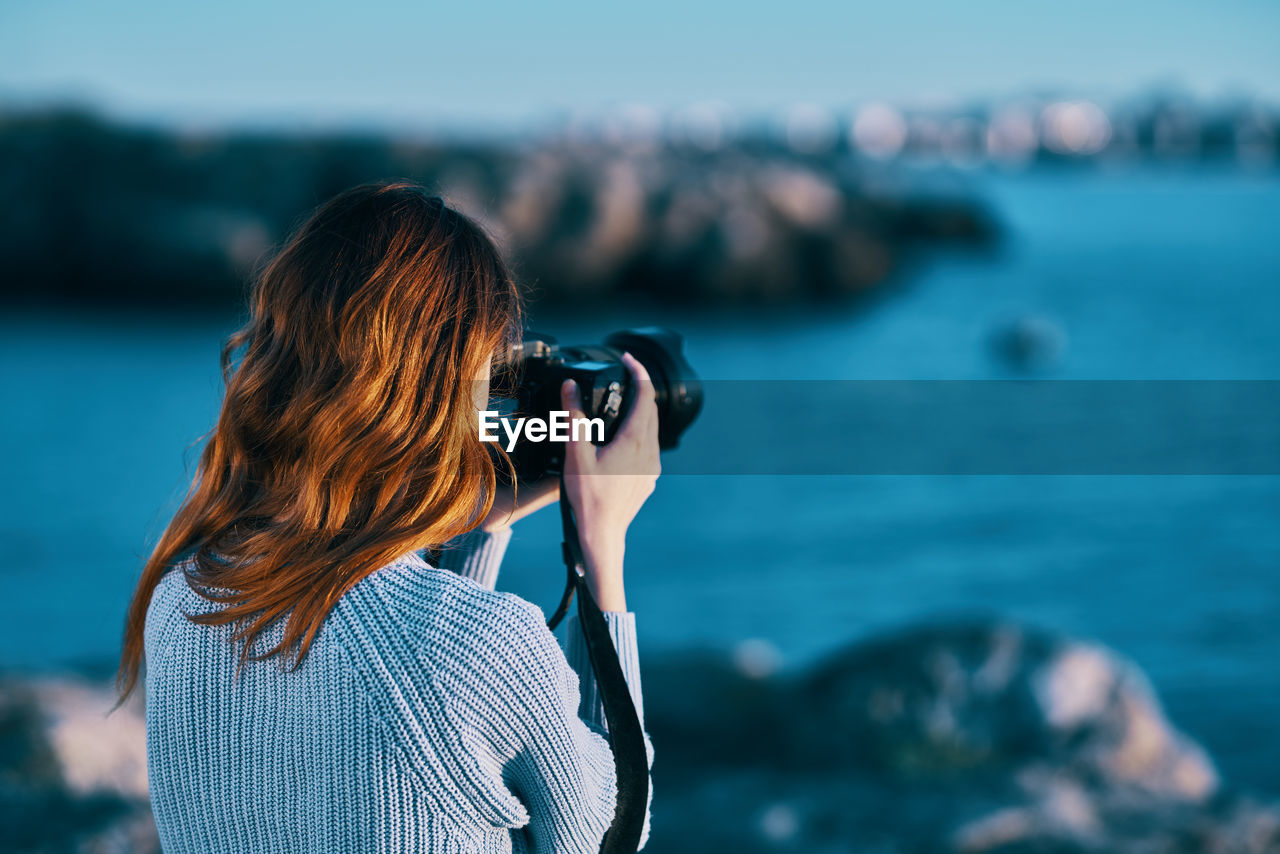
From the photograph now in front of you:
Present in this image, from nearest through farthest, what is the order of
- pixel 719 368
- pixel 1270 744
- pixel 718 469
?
pixel 1270 744 < pixel 718 469 < pixel 719 368

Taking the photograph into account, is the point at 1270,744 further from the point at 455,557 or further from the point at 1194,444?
the point at 1194,444

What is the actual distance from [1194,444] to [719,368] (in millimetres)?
6920

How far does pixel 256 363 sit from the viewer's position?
4.68 feet

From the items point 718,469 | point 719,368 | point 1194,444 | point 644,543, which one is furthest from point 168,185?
point 1194,444

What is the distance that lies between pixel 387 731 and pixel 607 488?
513mm

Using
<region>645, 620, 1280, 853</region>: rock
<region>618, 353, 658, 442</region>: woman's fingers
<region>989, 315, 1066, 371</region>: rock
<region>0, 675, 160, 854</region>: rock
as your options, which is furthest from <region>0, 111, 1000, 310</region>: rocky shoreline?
<region>618, 353, 658, 442</region>: woman's fingers

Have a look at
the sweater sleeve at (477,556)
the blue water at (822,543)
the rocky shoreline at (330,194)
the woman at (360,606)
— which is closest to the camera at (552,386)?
the sweater sleeve at (477,556)

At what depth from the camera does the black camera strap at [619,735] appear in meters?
1.47

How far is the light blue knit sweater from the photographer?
1246mm

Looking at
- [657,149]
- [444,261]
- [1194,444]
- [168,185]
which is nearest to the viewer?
[444,261]

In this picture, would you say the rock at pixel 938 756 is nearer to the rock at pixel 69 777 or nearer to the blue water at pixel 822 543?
the blue water at pixel 822 543

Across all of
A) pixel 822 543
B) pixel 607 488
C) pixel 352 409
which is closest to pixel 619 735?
pixel 607 488

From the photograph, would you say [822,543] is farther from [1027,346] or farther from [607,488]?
[1027,346]

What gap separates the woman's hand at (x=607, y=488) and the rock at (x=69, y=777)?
2.56 metres
